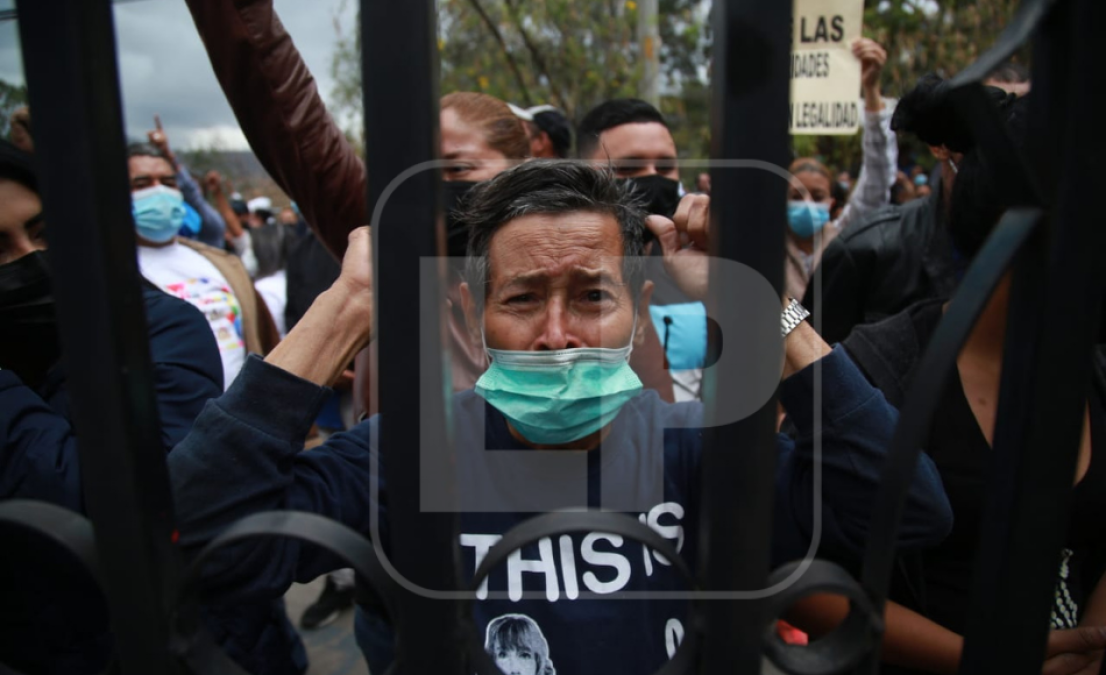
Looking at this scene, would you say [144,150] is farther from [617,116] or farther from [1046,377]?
[1046,377]

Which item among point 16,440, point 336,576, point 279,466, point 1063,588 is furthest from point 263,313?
point 1063,588

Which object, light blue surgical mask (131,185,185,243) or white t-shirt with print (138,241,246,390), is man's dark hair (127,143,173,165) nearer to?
light blue surgical mask (131,185,185,243)

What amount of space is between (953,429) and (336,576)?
316cm

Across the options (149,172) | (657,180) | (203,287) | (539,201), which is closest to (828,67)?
(657,180)

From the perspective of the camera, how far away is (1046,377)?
2.16ft

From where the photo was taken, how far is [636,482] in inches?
51.2

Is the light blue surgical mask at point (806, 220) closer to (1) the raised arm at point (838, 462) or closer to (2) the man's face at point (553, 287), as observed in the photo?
(2) the man's face at point (553, 287)

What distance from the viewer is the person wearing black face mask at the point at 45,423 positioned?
1.24 metres

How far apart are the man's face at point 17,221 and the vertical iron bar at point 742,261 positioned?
1.54 meters

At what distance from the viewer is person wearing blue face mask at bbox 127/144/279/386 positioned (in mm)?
3039

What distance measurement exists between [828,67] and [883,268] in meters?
1.59

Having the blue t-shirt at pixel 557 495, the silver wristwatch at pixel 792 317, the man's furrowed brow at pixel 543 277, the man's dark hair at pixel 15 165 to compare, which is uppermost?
the man's dark hair at pixel 15 165

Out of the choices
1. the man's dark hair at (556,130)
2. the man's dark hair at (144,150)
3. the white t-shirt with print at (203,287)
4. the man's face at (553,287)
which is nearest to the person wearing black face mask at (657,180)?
the man's face at (553,287)

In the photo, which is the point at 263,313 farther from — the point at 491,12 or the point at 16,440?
the point at 491,12
